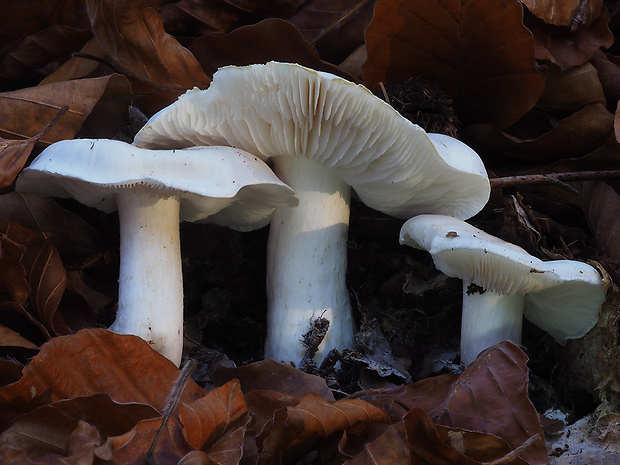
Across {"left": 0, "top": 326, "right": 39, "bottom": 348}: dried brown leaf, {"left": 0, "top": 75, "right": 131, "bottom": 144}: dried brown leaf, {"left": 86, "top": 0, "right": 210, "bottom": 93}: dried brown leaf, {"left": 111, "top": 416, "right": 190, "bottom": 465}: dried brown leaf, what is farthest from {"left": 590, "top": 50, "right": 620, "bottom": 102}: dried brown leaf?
{"left": 0, "top": 326, "right": 39, "bottom": 348}: dried brown leaf

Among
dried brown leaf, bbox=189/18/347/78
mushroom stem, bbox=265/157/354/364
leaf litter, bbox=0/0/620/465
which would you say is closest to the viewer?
leaf litter, bbox=0/0/620/465

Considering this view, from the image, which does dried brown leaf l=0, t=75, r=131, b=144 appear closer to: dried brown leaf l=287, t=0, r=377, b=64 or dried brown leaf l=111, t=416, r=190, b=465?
dried brown leaf l=287, t=0, r=377, b=64

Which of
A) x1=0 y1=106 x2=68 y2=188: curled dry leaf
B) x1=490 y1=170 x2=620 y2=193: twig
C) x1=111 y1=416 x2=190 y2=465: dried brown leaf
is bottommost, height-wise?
x1=111 y1=416 x2=190 y2=465: dried brown leaf

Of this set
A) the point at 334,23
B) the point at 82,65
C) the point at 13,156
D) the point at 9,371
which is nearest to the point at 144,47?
the point at 82,65

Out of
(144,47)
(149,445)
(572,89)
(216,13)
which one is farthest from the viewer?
(216,13)

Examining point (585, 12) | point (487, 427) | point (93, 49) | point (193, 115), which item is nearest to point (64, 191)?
point (193, 115)

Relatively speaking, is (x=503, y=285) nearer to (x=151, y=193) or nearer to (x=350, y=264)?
(x=350, y=264)

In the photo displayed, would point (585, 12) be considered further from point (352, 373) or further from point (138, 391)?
point (138, 391)

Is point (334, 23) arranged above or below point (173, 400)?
above
